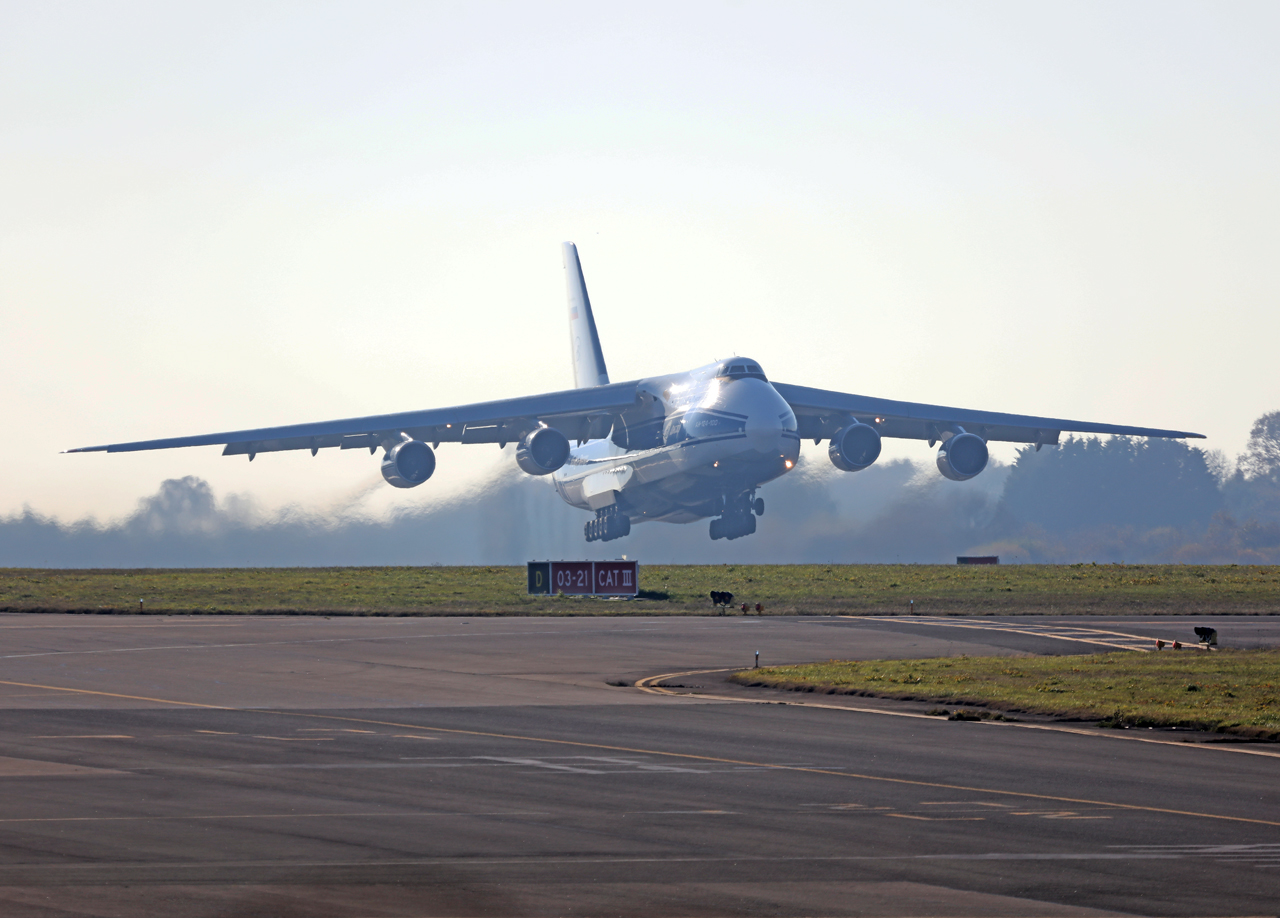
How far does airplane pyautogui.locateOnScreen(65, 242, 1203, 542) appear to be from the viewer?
62.1 m

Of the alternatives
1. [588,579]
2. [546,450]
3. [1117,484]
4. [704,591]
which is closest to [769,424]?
[704,591]

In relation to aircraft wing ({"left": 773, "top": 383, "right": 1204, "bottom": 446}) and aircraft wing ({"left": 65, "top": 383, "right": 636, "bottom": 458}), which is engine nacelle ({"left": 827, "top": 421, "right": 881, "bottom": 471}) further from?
aircraft wing ({"left": 65, "top": 383, "right": 636, "bottom": 458})

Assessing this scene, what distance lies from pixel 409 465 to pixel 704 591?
14031mm

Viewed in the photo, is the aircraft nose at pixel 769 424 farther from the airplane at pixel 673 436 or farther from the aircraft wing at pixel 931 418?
the aircraft wing at pixel 931 418

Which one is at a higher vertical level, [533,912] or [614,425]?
[614,425]

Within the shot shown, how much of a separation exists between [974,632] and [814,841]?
25693mm

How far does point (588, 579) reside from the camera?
52.6m

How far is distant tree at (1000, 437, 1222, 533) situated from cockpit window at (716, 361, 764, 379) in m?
61.9

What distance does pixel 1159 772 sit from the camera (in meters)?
16.4

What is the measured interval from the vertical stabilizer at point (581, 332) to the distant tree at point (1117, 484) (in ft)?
150

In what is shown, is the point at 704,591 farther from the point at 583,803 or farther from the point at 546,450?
the point at 583,803

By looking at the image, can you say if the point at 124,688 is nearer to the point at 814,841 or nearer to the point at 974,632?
the point at 814,841

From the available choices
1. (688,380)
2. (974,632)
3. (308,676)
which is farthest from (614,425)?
(308,676)

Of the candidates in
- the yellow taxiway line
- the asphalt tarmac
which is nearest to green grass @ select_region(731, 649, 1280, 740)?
the asphalt tarmac
